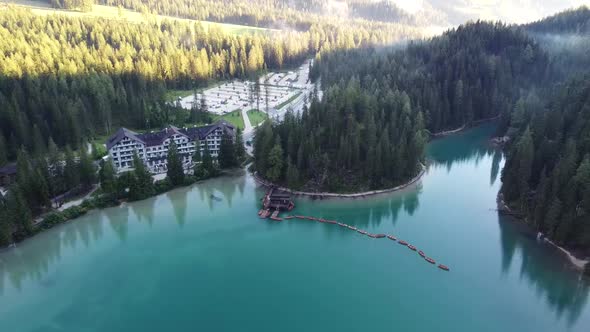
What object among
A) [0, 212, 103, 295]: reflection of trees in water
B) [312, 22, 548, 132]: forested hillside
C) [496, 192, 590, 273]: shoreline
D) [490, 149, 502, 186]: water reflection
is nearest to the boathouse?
[0, 212, 103, 295]: reflection of trees in water

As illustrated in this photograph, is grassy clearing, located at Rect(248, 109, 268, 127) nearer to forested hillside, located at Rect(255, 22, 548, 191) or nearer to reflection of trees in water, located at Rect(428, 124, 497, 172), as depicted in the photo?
forested hillside, located at Rect(255, 22, 548, 191)

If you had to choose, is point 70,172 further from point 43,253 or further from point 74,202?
point 43,253

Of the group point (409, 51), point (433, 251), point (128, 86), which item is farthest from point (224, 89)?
point (433, 251)

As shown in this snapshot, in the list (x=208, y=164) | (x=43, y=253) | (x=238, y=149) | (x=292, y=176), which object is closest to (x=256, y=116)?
(x=238, y=149)

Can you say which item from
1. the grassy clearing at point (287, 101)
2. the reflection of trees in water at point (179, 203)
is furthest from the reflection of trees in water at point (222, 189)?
the grassy clearing at point (287, 101)

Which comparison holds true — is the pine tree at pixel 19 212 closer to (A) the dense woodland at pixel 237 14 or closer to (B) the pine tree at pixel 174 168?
(B) the pine tree at pixel 174 168

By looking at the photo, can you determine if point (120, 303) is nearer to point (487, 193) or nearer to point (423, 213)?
point (423, 213)
